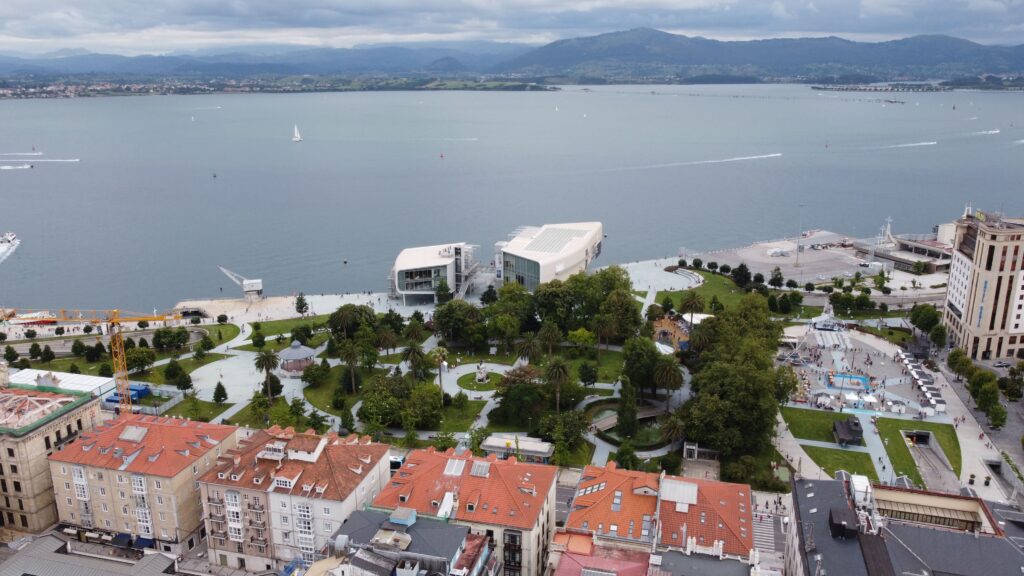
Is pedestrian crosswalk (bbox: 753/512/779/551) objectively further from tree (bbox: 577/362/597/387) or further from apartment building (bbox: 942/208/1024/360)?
apartment building (bbox: 942/208/1024/360)

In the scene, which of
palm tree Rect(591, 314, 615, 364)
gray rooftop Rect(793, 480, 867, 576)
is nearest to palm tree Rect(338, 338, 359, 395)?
palm tree Rect(591, 314, 615, 364)

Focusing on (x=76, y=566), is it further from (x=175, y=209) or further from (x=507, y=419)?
(x=175, y=209)

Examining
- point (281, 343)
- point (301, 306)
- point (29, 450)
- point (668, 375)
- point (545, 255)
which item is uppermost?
point (545, 255)

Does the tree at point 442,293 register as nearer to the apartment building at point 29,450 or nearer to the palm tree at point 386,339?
the palm tree at point 386,339

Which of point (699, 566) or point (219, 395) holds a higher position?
point (699, 566)

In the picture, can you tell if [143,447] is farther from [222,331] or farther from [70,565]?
[222,331]

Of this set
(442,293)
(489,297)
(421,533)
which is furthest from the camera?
(442,293)

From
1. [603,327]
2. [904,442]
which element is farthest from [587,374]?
[904,442]
